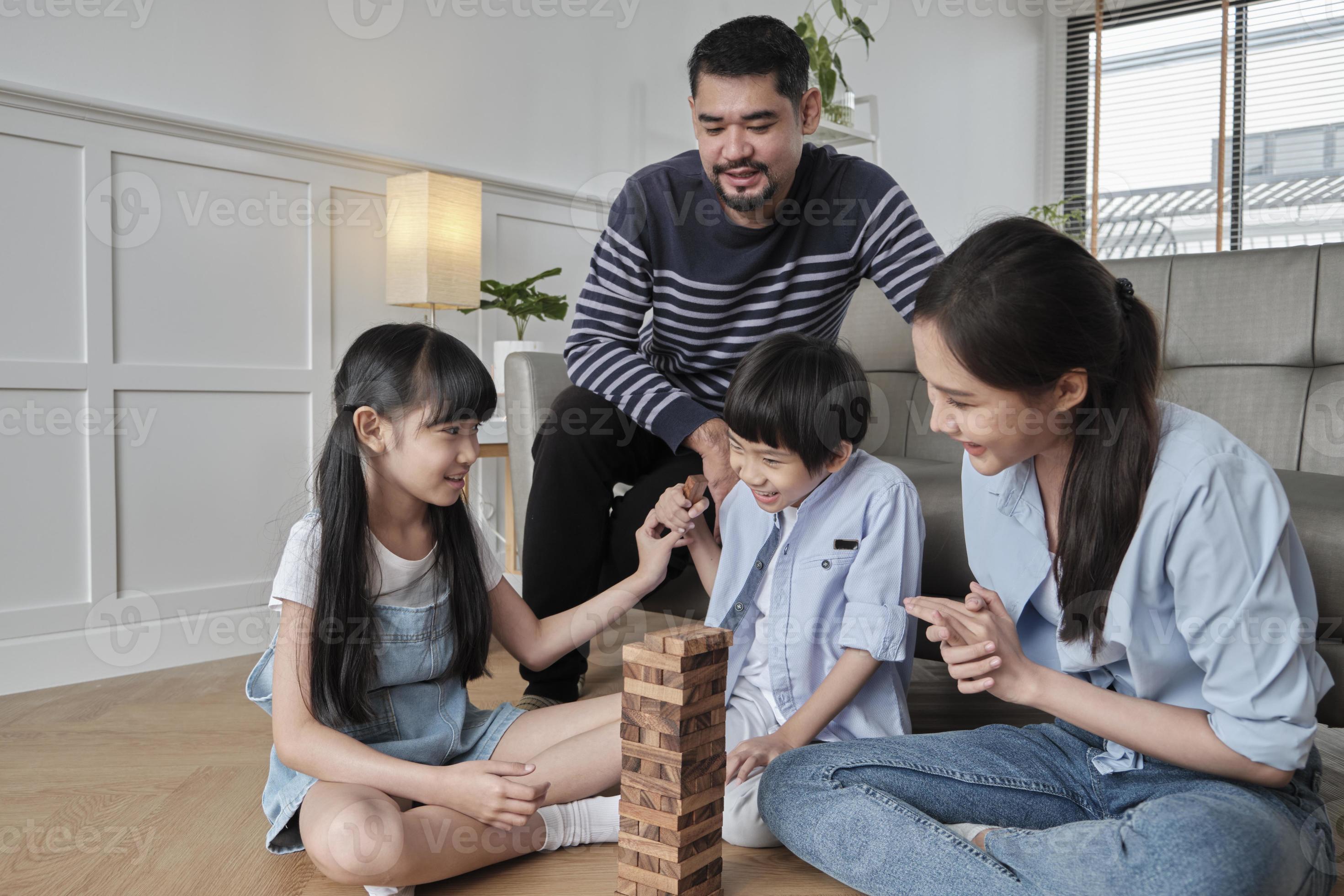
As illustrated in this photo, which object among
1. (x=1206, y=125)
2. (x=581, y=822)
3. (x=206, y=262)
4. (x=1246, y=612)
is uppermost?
(x=1206, y=125)

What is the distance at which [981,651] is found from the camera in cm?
89

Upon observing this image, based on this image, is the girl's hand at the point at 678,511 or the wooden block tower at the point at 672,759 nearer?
the wooden block tower at the point at 672,759

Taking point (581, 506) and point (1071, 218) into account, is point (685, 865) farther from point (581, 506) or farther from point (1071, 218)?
point (1071, 218)

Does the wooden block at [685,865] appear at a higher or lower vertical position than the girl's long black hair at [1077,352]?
lower

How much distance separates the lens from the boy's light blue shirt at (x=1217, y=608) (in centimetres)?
83

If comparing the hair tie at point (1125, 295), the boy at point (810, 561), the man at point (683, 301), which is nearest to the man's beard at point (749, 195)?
the man at point (683, 301)

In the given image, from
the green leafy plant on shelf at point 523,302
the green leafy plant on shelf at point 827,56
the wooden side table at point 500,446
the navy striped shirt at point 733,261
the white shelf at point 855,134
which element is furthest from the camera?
the white shelf at point 855,134

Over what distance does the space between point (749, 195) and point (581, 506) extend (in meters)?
0.55

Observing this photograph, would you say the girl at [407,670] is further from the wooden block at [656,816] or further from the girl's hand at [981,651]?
the girl's hand at [981,651]

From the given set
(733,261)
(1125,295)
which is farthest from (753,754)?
(733,261)

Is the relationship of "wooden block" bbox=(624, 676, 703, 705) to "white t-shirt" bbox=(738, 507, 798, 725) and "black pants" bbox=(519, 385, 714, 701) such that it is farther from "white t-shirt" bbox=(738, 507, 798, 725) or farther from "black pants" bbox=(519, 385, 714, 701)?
"black pants" bbox=(519, 385, 714, 701)

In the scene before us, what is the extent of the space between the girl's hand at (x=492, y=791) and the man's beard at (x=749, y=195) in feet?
2.88

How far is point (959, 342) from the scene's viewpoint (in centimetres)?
92

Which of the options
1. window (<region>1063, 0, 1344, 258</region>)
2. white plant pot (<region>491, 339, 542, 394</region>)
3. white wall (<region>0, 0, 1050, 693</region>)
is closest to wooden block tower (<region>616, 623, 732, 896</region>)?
white wall (<region>0, 0, 1050, 693</region>)
